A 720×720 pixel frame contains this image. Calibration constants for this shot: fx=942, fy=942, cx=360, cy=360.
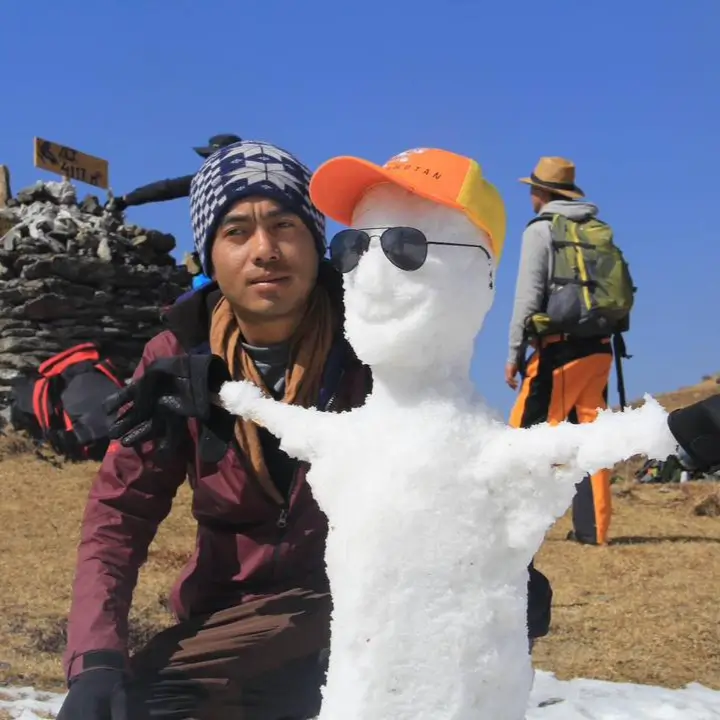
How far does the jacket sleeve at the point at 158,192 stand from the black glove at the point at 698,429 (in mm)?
6132

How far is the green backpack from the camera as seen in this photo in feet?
14.4

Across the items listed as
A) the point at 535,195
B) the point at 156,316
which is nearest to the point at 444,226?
the point at 535,195

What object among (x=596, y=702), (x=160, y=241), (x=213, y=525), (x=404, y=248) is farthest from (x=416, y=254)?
(x=160, y=241)

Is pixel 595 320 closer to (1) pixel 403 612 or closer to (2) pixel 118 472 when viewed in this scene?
(2) pixel 118 472

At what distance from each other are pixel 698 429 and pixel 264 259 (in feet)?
2.96

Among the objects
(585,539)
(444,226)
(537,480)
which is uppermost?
(444,226)

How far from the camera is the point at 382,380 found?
1.52m

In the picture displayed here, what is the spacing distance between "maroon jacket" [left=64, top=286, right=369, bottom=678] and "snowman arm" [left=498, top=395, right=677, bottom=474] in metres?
0.59

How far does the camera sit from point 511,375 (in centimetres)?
463

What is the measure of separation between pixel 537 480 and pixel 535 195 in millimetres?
3848

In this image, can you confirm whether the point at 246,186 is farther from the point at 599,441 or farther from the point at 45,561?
the point at 45,561

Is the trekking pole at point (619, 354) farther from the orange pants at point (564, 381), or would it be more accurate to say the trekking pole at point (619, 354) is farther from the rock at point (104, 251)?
the rock at point (104, 251)

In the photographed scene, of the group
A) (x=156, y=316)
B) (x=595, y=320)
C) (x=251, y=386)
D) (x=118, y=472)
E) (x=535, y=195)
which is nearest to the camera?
(x=251, y=386)

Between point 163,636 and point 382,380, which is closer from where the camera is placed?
point 382,380
